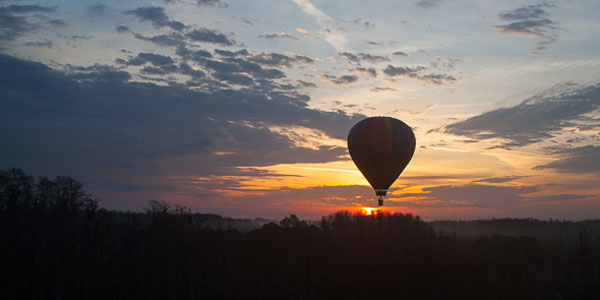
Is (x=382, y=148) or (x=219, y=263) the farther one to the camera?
(x=219, y=263)

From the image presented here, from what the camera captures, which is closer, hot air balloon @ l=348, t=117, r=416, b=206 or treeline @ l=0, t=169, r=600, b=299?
hot air balloon @ l=348, t=117, r=416, b=206

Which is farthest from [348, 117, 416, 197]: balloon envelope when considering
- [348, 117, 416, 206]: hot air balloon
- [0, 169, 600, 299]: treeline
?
[0, 169, 600, 299]: treeline

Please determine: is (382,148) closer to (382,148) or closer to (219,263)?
(382,148)

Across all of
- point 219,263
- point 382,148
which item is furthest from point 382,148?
point 219,263

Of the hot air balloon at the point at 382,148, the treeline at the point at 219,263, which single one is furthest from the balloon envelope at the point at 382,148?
the treeline at the point at 219,263

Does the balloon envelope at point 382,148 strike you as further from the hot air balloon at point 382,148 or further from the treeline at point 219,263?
the treeline at point 219,263

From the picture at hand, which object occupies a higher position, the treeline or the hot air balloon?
the hot air balloon

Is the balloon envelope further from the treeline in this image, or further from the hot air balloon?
the treeline

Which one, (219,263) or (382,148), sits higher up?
(382,148)
